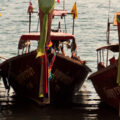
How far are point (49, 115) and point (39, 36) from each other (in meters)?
2.19

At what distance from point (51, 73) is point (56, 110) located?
1066 mm

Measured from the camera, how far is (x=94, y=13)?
56344 millimetres

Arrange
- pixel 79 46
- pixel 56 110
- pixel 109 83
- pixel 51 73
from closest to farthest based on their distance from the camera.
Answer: pixel 109 83
pixel 51 73
pixel 56 110
pixel 79 46

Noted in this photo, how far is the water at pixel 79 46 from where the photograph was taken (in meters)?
18.7

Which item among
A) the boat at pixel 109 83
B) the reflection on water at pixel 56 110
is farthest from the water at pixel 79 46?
the boat at pixel 109 83

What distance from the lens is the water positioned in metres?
18.7

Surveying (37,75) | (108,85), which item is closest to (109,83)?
(108,85)

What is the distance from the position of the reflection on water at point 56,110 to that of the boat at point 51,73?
280 millimetres

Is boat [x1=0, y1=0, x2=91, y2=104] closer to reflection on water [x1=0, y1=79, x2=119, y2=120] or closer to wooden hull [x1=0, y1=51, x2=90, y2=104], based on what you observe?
wooden hull [x1=0, y1=51, x2=90, y2=104]

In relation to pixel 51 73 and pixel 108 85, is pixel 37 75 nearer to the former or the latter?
pixel 51 73

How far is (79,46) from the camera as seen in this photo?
129 feet

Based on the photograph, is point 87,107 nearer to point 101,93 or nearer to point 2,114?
point 101,93

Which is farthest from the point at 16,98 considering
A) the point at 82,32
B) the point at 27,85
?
the point at 82,32

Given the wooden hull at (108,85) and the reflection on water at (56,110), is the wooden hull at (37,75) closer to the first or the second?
the reflection on water at (56,110)
